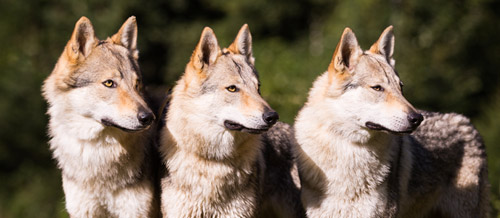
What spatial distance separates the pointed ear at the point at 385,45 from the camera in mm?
7195

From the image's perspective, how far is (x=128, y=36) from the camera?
7098 mm

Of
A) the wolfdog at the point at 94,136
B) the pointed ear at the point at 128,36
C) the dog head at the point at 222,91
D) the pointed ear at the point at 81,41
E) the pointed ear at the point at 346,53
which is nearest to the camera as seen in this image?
the dog head at the point at 222,91

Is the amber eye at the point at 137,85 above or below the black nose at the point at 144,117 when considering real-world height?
above

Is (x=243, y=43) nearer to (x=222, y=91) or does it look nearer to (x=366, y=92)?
(x=222, y=91)

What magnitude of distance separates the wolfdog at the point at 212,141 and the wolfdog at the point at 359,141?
71 centimetres

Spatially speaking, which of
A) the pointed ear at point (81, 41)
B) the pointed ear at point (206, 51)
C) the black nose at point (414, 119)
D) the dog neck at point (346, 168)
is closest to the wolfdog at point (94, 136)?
the pointed ear at point (81, 41)

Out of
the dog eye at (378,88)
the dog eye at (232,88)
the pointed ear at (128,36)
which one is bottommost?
the dog eye at (232,88)

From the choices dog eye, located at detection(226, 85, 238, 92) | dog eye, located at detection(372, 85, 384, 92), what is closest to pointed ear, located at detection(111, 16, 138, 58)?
dog eye, located at detection(226, 85, 238, 92)

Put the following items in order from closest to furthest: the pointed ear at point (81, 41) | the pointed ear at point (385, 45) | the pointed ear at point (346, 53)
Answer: the pointed ear at point (81, 41), the pointed ear at point (346, 53), the pointed ear at point (385, 45)

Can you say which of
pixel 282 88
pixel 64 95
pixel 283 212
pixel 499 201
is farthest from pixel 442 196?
pixel 282 88

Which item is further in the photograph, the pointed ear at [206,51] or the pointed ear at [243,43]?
the pointed ear at [243,43]

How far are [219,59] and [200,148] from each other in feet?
3.41

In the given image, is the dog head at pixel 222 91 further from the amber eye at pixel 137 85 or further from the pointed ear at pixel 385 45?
Answer: the pointed ear at pixel 385 45

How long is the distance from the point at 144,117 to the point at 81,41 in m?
1.27
